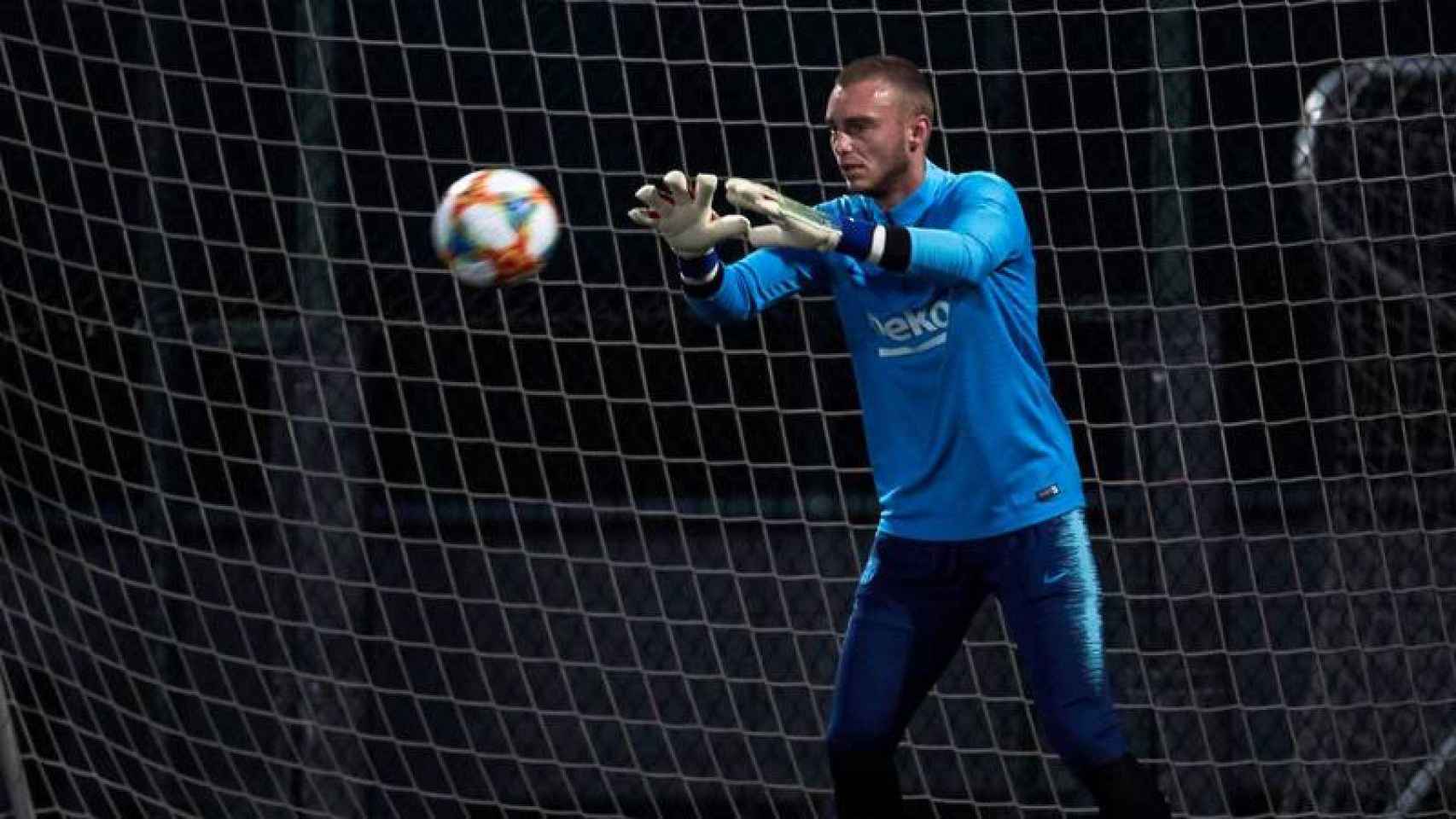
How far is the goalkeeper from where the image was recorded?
4.62 metres

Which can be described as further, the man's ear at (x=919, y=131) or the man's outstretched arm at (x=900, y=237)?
the man's ear at (x=919, y=131)

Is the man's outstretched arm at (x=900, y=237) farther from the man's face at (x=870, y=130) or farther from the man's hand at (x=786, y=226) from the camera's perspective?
the man's face at (x=870, y=130)

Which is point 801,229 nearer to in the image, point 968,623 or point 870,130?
point 870,130

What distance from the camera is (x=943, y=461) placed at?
187 inches

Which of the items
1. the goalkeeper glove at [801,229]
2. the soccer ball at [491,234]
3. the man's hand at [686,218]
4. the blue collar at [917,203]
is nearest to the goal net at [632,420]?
the blue collar at [917,203]

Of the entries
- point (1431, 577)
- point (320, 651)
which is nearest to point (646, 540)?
point (320, 651)

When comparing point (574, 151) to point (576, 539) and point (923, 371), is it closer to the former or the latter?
point (576, 539)

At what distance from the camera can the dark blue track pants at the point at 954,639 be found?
4.61m

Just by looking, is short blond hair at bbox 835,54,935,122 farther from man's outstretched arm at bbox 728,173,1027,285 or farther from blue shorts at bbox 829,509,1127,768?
blue shorts at bbox 829,509,1127,768

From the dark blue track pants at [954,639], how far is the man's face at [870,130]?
0.70 metres

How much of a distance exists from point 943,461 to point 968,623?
1.06 ft

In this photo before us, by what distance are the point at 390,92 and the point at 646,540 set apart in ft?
4.79

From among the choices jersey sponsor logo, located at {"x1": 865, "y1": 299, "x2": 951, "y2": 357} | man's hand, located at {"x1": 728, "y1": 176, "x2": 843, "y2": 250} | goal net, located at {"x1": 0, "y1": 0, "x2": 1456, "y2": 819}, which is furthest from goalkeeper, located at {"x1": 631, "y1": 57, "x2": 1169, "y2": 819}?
goal net, located at {"x1": 0, "y1": 0, "x2": 1456, "y2": 819}

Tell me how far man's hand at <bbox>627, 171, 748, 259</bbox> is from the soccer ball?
24 cm
